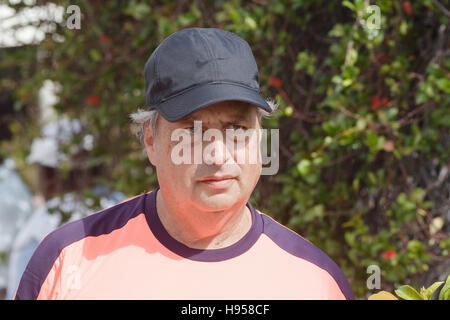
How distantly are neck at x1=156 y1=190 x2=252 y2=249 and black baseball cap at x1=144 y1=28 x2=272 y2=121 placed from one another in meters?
0.25


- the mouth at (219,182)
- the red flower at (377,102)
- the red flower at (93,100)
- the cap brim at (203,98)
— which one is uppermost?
the red flower at (93,100)

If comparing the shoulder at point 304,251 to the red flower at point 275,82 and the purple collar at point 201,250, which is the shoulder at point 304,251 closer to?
the purple collar at point 201,250

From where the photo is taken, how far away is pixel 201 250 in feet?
4.74

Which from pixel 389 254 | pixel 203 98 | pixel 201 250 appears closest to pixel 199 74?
pixel 203 98

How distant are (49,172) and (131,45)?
186 cm

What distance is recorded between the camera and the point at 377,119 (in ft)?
7.55

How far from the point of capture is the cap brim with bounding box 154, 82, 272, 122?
1312mm

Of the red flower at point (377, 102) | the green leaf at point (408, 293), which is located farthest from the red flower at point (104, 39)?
the green leaf at point (408, 293)

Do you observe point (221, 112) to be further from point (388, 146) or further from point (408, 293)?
point (388, 146)

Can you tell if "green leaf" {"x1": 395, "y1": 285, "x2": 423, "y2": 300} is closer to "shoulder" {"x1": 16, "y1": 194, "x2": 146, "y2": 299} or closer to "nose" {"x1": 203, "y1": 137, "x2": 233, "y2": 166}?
"nose" {"x1": 203, "y1": 137, "x2": 233, "y2": 166}

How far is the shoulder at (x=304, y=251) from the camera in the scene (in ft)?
4.84

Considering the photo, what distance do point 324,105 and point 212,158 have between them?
111 cm

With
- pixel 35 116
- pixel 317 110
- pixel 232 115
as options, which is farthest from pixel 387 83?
pixel 35 116
